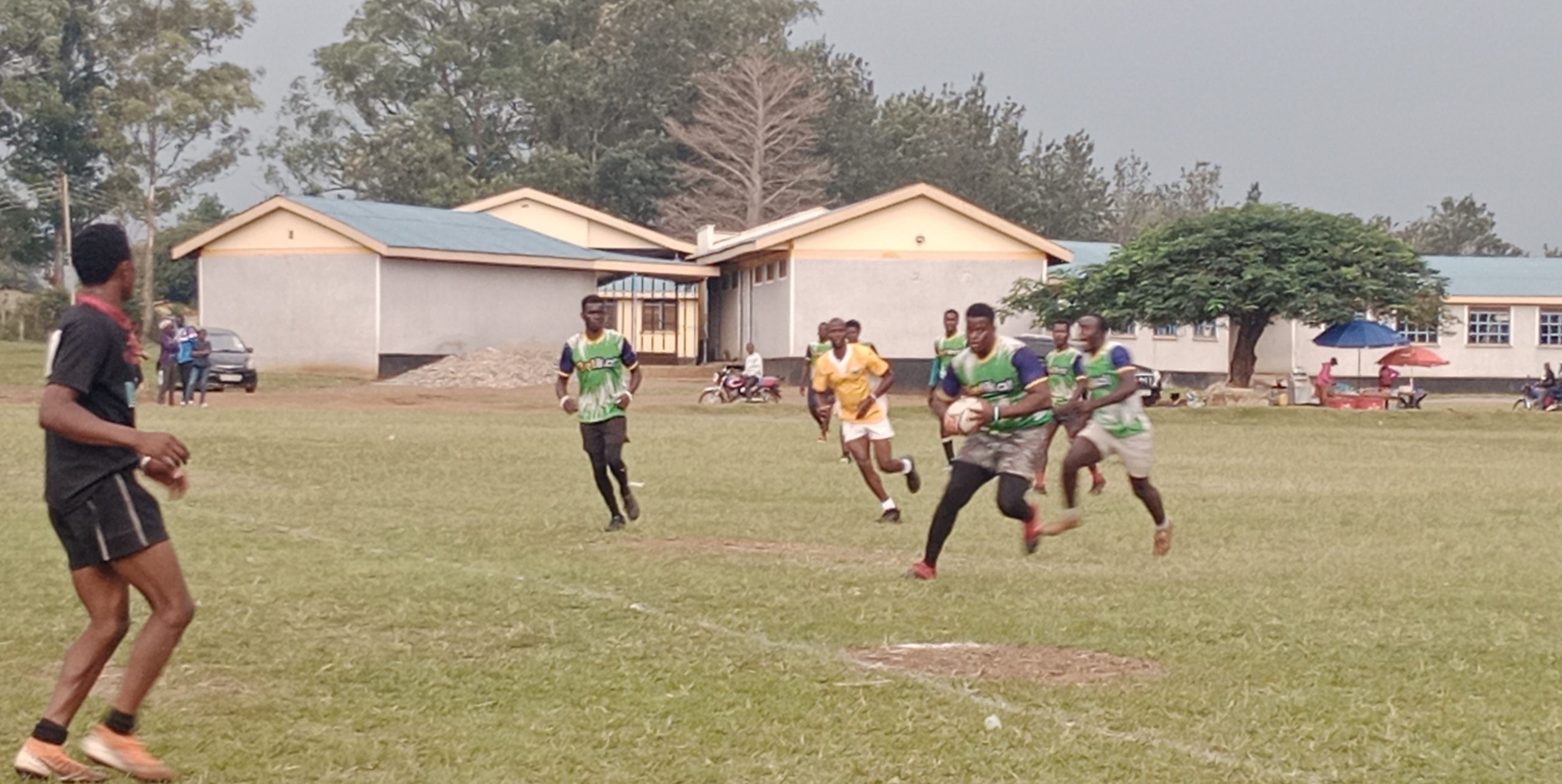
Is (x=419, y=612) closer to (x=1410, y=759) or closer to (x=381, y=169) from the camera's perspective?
(x=1410, y=759)

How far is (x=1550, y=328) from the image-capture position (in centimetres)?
6219

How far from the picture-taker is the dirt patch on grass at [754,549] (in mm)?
13836

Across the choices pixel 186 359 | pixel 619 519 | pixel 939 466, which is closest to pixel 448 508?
pixel 619 519

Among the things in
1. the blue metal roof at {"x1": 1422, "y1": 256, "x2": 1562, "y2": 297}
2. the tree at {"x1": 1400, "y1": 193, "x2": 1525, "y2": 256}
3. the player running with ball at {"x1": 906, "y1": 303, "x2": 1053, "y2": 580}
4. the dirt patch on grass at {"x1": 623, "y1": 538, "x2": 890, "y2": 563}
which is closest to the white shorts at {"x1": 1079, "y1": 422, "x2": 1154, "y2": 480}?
the dirt patch on grass at {"x1": 623, "y1": 538, "x2": 890, "y2": 563}

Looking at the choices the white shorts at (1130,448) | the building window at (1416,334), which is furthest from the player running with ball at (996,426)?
the building window at (1416,334)

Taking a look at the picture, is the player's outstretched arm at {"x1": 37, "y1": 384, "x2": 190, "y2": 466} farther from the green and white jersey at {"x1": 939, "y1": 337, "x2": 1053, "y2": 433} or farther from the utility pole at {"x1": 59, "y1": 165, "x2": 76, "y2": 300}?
the utility pole at {"x1": 59, "y1": 165, "x2": 76, "y2": 300}

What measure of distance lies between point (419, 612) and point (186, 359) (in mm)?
26832

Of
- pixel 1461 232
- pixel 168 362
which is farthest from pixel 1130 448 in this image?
pixel 1461 232

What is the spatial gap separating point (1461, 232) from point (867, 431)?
364ft

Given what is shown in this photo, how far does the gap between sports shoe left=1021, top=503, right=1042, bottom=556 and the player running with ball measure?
1.09ft

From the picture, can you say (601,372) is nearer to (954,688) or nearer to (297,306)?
(954,688)

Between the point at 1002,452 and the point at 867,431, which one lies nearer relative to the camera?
the point at 1002,452

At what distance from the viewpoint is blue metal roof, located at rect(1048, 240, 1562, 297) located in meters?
61.9

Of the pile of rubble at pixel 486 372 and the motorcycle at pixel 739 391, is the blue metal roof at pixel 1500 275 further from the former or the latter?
the pile of rubble at pixel 486 372
